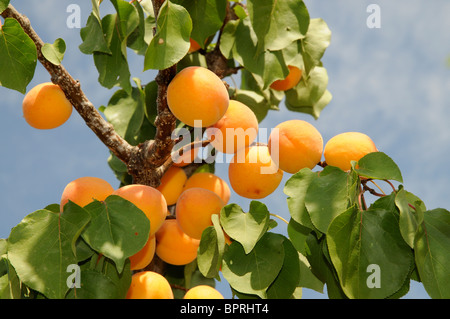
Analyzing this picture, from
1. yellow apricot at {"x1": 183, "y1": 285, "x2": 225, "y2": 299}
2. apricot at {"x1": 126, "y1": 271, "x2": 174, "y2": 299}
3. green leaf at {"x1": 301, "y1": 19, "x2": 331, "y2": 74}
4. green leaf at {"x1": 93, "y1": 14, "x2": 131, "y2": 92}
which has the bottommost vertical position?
yellow apricot at {"x1": 183, "y1": 285, "x2": 225, "y2": 299}

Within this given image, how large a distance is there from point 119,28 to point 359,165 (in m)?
0.86

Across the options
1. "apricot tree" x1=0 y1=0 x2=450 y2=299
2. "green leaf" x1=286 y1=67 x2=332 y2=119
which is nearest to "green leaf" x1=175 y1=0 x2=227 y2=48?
"apricot tree" x1=0 y1=0 x2=450 y2=299

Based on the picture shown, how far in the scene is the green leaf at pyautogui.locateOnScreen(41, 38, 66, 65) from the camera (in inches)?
53.4

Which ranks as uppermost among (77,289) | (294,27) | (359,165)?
(294,27)

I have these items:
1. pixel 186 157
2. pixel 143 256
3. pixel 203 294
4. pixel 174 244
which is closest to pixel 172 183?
pixel 186 157

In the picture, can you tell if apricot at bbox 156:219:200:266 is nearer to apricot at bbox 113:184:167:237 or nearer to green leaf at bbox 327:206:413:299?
apricot at bbox 113:184:167:237

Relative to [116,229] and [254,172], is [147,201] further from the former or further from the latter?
[254,172]

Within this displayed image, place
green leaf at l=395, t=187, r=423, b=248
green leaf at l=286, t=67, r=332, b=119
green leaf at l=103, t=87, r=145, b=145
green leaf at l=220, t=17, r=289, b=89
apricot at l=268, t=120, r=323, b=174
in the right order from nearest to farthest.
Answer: green leaf at l=395, t=187, r=423, b=248 → apricot at l=268, t=120, r=323, b=174 → green leaf at l=220, t=17, r=289, b=89 → green leaf at l=103, t=87, r=145, b=145 → green leaf at l=286, t=67, r=332, b=119

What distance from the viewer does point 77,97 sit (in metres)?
1.45

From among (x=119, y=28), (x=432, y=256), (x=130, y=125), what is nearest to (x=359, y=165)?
(x=432, y=256)

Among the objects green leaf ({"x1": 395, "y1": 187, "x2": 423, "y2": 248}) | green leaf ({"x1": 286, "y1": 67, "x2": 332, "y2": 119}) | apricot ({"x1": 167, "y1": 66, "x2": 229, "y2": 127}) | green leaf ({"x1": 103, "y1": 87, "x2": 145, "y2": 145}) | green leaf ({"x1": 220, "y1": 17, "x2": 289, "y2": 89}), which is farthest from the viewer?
green leaf ({"x1": 286, "y1": 67, "x2": 332, "y2": 119})

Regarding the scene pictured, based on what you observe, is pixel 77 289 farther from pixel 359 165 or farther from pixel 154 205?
pixel 359 165

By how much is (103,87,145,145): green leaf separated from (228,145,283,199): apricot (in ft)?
1.78

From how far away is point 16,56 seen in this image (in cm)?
132
